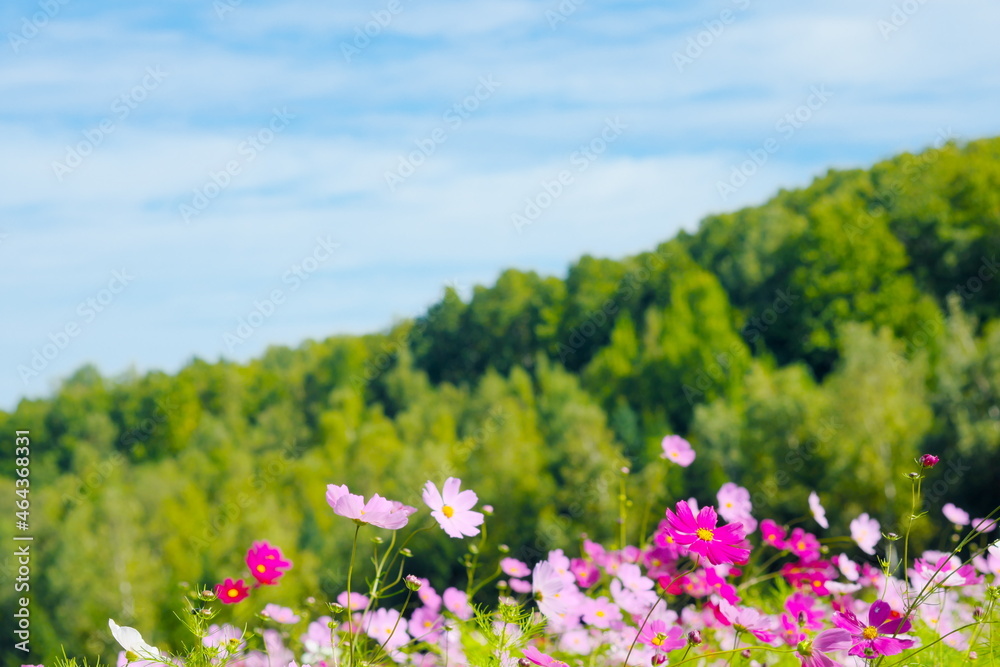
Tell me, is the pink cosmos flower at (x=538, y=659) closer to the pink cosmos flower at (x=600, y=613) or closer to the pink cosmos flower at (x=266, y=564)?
the pink cosmos flower at (x=600, y=613)

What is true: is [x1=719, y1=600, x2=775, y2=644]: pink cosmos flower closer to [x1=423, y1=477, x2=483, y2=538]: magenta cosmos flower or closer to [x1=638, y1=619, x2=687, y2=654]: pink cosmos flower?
[x1=638, y1=619, x2=687, y2=654]: pink cosmos flower

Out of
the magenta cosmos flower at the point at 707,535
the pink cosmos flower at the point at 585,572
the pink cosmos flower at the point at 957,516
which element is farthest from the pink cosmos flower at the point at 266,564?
the pink cosmos flower at the point at 957,516

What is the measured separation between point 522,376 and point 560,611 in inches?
1427

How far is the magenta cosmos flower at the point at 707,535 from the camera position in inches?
62.9

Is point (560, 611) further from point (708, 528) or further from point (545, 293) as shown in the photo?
point (545, 293)

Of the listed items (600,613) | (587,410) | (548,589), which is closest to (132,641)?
(548,589)

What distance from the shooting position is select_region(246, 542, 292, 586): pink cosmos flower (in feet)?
6.95

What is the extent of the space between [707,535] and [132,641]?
110cm

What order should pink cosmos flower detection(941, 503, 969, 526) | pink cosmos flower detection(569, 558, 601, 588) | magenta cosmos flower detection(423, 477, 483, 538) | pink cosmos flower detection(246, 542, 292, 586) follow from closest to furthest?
magenta cosmos flower detection(423, 477, 483, 538) < pink cosmos flower detection(246, 542, 292, 586) < pink cosmos flower detection(941, 503, 969, 526) < pink cosmos flower detection(569, 558, 601, 588)

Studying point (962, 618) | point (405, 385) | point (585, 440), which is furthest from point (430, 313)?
point (962, 618)

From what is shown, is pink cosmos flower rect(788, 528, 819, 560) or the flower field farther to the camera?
pink cosmos flower rect(788, 528, 819, 560)

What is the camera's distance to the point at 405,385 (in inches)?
1789

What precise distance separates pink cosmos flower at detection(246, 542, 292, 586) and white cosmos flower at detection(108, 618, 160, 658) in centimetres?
43

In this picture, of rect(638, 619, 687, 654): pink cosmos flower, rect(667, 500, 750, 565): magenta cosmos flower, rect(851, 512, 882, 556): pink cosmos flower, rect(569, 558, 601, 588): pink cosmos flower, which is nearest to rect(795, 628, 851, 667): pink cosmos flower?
rect(667, 500, 750, 565): magenta cosmos flower
